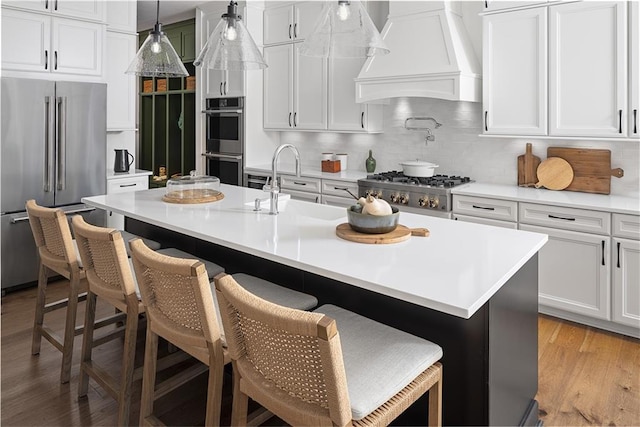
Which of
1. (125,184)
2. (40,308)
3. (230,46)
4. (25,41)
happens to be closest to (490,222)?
(230,46)

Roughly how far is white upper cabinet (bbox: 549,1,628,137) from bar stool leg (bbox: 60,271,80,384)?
3403 mm

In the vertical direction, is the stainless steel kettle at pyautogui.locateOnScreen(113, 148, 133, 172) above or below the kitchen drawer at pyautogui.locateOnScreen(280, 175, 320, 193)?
above

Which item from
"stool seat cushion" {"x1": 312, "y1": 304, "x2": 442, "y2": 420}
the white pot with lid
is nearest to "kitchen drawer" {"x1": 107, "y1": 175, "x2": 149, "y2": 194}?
the white pot with lid

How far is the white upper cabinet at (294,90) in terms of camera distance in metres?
5.25

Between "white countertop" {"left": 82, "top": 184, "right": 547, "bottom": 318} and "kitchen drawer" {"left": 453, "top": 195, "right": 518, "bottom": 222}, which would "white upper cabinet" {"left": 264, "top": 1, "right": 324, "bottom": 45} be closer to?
"kitchen drawer" {"left": 453, "top": 195, "right": 518, "bottom": 222}

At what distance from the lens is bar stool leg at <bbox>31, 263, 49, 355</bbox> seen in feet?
9.41

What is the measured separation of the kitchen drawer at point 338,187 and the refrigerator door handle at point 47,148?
2503 mm

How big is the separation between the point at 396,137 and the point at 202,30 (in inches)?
114

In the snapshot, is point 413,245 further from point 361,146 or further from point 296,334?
point 361,146

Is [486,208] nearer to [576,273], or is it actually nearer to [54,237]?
[576,273]

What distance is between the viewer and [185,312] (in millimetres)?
1748

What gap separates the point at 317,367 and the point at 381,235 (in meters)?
0.94

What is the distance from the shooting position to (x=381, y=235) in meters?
2.12

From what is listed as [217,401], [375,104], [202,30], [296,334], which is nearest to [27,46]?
[202,30]
